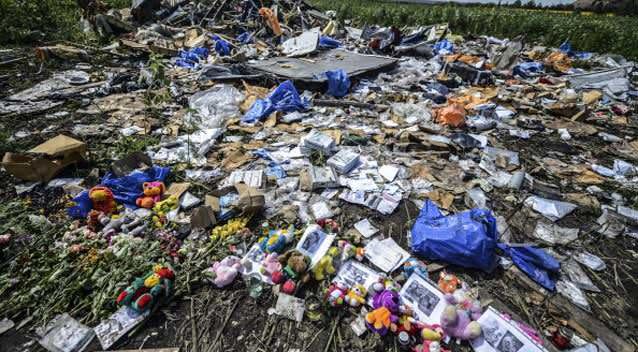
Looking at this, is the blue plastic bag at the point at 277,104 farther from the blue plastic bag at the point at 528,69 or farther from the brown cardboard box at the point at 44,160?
the blue plastic bag at the point at 528,69

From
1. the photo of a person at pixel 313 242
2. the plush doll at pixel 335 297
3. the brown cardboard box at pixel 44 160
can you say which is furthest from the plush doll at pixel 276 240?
the brown cardboard box at pixel 44 160

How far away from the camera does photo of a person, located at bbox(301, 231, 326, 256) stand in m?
2.16

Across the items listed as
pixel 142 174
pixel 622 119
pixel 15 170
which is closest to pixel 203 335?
pixel 142 174

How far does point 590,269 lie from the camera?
2.20 meters

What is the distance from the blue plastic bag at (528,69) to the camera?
684 cm

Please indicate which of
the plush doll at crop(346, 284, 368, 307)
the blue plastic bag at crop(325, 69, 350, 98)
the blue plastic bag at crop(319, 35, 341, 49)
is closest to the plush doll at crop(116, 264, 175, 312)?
the plush doll at crop(346, 284, 368, 307)


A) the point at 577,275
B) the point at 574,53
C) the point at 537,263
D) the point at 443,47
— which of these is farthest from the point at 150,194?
the point at 574,53

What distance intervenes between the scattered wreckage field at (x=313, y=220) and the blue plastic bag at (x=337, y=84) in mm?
Answer: 39

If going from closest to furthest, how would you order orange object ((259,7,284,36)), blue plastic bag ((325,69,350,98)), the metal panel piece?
blue plastic bag ((325,69,350,98)) < the metal panel piece < orange object ((259,7,284,36))

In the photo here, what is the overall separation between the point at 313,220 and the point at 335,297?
32.5 inches

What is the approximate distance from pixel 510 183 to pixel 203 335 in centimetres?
335

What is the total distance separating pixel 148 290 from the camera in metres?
1.83

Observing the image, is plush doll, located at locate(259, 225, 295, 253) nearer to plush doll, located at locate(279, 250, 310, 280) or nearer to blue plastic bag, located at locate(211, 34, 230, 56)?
plush doll, located at locate(279, 250, 310, 280)

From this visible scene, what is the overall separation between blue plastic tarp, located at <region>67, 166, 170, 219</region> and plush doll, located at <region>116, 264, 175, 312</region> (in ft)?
3.50
